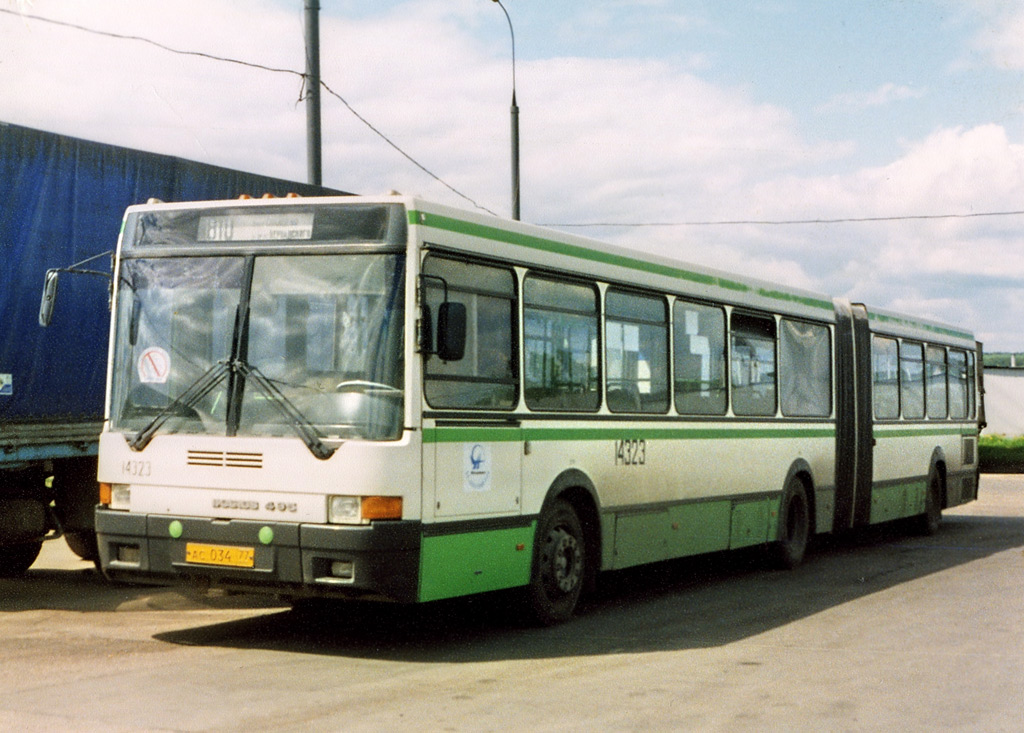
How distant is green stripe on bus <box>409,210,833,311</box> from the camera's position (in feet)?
29.4

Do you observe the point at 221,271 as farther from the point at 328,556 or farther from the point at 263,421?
the point at 328,556

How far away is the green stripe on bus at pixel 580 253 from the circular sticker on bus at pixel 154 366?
196cm

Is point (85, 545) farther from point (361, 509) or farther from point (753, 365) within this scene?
point (753, 365)

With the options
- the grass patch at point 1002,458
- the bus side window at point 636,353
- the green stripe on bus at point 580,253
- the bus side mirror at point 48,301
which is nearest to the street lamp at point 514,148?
the green stripe on bus at point 580,253

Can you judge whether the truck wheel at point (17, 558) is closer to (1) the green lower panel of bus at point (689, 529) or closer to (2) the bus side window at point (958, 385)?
(1) the green lower panel of bus at point (689, 529)

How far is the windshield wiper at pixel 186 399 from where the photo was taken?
8945 mm

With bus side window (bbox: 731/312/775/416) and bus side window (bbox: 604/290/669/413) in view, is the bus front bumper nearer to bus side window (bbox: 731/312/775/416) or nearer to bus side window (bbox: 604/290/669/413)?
bus side window (bbox: 604/290/669/413)

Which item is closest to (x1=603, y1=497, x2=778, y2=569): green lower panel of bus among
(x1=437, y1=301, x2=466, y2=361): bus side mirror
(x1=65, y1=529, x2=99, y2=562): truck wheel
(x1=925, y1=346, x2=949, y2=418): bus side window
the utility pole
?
(x1=437, y1=301, x2=466, y2=361): bus side mirror

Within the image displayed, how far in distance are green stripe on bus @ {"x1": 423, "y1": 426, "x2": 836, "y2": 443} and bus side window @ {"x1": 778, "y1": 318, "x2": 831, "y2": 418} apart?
0.84 ft

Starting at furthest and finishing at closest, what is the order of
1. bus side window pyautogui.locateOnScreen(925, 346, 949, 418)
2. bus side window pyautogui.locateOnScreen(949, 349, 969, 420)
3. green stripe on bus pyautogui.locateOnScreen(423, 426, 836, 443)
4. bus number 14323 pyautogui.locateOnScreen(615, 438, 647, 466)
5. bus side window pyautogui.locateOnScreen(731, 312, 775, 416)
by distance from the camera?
bus side window pyautogui.locateOnScreen(949, 349, 969, 420), bus side window pyautogui.locateOnScreen(925, 346, 949, 418), bus side window pyautogui.locateOnScreen(731, 312, 775, 416), bus number 14323 pyautogui.locateOnScreen(615, 438, 647, 466), green stripe on bus pyautogui.locateOnScreen(423, 426, 836, 443)

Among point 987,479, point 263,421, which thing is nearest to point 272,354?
point 263,421

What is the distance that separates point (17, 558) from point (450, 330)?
238 inches

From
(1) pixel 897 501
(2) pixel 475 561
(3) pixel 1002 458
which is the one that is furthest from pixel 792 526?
(3) pixel 1002 458

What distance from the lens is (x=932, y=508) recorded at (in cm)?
1922
